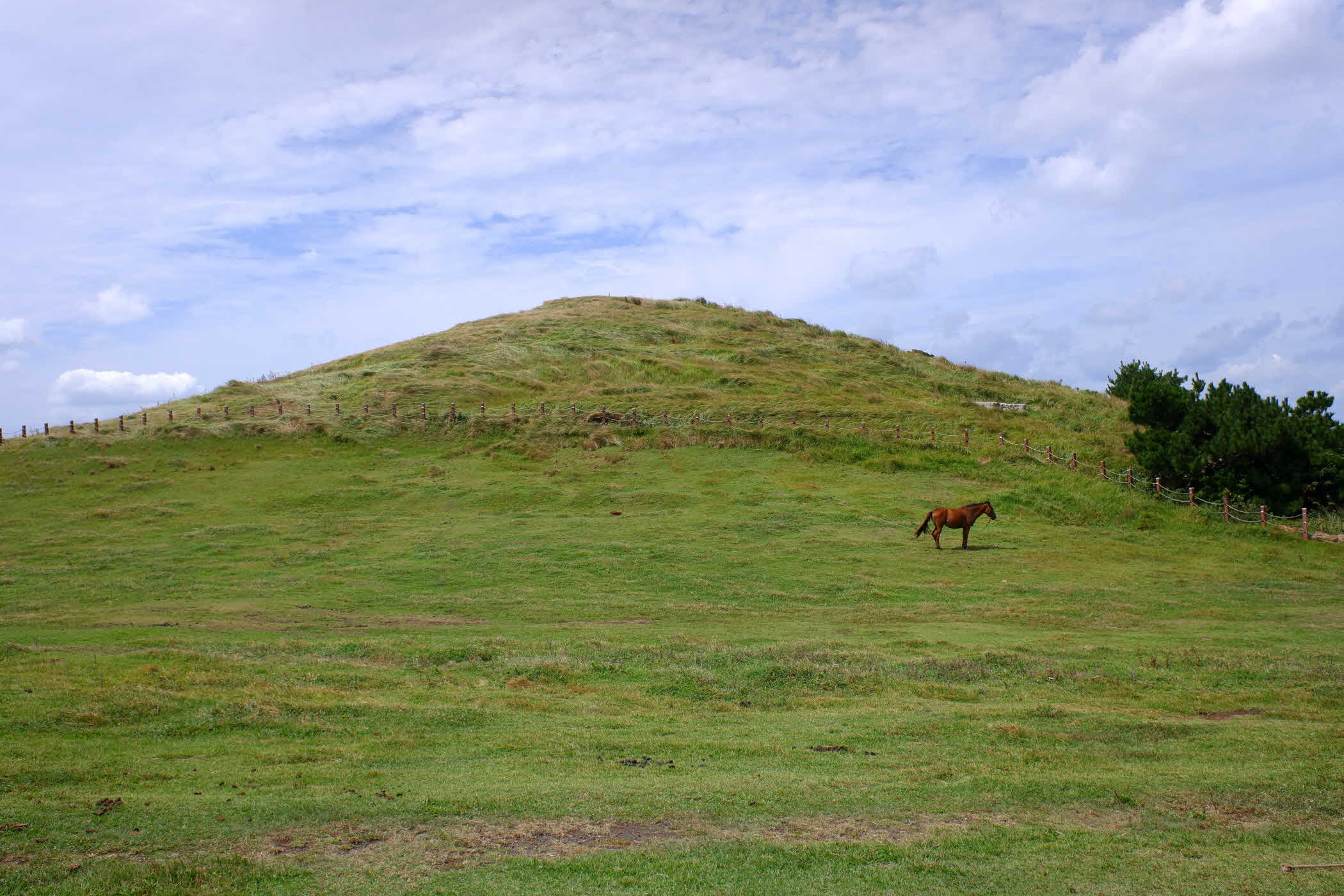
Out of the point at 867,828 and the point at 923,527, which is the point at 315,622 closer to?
the point at 867,828

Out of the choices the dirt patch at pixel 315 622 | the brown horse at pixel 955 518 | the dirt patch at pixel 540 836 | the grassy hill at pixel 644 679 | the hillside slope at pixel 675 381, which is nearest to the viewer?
the dirt patch at pixel 540 836

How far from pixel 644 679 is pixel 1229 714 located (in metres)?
8.94

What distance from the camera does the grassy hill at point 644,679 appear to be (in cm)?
810

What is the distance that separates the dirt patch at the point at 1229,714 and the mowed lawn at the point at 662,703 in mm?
98

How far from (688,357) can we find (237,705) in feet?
178

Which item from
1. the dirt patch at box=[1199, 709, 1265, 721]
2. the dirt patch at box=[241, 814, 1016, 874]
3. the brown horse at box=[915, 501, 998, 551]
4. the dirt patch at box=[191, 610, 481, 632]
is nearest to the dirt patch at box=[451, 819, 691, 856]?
the dirt patch at box=[241, 814, 1016, 874]

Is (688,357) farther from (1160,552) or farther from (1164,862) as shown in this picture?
(1164,862)

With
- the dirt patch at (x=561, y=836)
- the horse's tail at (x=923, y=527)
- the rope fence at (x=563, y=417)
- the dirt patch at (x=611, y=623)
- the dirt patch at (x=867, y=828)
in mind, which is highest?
the rope fence at (x=563, y=417)

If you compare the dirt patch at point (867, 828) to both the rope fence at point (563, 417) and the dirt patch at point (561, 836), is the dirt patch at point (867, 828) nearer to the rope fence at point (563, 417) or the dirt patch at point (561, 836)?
the dirt patch at point (561, 836)

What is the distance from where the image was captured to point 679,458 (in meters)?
44.2

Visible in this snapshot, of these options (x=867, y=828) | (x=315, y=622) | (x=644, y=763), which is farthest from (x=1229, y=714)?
(x=315, y=622)

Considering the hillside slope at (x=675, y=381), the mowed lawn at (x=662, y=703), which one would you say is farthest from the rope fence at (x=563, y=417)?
the mowed lawn at (x=662, y=703)

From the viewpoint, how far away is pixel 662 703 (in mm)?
14539

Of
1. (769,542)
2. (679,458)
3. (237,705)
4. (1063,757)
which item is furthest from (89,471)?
(1063,757)
